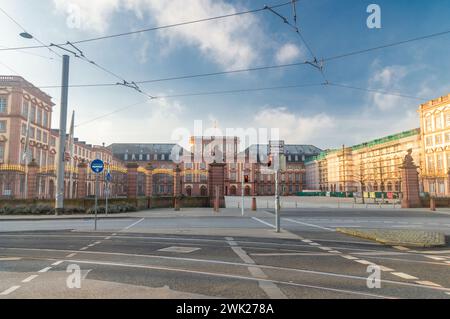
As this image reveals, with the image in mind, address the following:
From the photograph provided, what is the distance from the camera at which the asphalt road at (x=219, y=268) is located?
5.21 metres

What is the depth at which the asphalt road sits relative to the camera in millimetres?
5211

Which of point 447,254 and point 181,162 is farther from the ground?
point 181,162

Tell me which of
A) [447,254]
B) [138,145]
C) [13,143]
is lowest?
[447,254]

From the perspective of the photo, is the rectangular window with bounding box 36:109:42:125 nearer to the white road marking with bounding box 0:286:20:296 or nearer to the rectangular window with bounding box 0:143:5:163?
the rectangular window with bounding box 0:143:5:163

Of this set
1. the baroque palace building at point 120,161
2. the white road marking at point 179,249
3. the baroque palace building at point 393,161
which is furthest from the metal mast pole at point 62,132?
the baroque palace building at point 393,161

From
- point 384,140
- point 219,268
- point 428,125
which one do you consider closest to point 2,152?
point 219,268

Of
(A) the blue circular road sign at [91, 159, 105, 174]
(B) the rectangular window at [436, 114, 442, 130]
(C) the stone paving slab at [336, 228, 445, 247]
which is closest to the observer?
(C) the stone paving slab at [336, 228, 445, 247]

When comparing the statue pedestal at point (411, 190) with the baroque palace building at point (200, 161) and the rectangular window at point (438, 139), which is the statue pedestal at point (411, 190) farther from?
the rectangular window at point (438, 139)

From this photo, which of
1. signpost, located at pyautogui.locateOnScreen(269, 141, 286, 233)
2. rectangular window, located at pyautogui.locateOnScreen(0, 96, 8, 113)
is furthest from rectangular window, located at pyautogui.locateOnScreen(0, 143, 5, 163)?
signpost, located at pyautogui.locateOnScreen(269, 141, 286, 233)

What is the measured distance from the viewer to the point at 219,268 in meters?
6.99

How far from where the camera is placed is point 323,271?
6.68 meters
